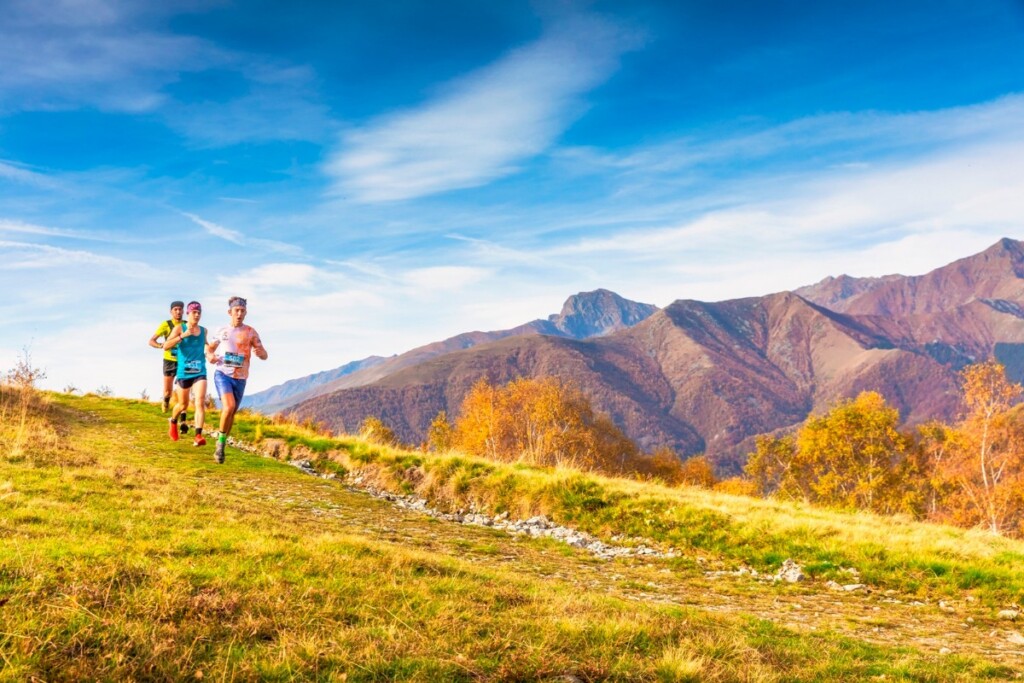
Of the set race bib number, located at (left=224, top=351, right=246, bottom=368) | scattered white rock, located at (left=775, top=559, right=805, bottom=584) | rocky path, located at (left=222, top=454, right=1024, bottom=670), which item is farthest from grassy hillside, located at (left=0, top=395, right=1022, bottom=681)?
race bib number, located at (left=224, top=351, right=246, bottom=368)

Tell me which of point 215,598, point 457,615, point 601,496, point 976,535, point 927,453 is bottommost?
point 927,453

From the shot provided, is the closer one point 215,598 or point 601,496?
point 215,598

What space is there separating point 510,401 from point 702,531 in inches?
3717

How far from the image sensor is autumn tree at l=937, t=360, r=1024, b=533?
58.5 metres

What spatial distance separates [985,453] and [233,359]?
78415 millimetres

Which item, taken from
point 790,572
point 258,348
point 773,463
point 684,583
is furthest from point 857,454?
point 258,348

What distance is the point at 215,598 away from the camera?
5109mm

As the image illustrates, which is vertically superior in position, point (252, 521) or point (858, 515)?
point (252, 521)

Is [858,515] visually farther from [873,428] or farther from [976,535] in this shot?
[873,428]

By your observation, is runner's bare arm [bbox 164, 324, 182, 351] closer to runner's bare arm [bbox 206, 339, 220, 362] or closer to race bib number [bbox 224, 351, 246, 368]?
runner's bare arm [bbox 206, 339, 220, 362]

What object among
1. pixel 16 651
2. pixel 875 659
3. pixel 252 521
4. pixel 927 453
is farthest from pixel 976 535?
pixel 927 453

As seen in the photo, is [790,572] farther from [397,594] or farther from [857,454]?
[857,454]

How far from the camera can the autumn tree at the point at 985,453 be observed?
192 feet

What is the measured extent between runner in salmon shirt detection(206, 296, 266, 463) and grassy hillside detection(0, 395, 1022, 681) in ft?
6.82
